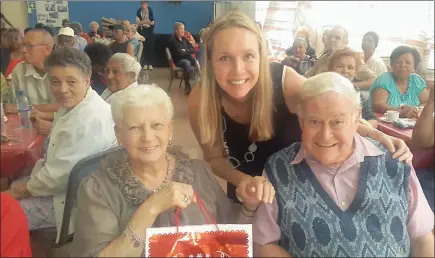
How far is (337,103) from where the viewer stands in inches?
50.1

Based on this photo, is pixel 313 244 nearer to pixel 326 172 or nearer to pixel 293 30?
pixel 326 172

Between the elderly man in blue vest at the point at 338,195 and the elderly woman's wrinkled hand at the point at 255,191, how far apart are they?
4cm

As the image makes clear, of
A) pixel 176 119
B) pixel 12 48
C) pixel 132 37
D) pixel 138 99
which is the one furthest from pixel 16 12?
pixel 176 119

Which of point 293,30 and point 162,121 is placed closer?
point 162,121

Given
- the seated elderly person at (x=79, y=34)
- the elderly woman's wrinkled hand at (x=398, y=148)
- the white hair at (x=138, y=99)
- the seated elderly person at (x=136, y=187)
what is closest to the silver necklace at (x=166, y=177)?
the seated elderly person at (x=136, y=187)

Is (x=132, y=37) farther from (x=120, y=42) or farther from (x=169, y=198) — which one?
(x=169, y=198)

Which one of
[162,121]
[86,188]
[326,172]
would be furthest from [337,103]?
[86,188]

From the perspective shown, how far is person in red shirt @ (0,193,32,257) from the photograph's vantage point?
48.1 inches

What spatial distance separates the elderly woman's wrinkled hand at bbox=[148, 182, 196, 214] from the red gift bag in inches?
1.7

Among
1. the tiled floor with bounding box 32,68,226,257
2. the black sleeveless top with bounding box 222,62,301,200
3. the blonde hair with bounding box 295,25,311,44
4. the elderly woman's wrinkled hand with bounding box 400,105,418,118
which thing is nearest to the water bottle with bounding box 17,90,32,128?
the tiled floor with bounding box 32,68,226,257

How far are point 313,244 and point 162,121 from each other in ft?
1.89

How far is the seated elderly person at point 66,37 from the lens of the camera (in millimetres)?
1318

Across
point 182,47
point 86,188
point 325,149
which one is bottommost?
point 86,188

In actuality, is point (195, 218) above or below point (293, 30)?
below
